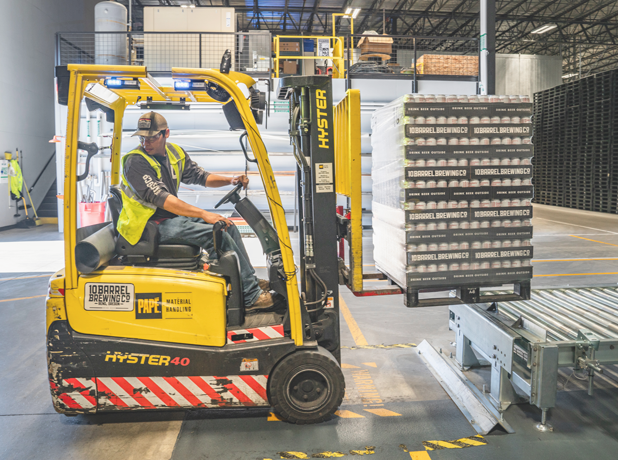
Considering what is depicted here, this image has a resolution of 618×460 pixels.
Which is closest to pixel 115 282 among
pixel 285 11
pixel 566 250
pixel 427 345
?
pixel 427 345

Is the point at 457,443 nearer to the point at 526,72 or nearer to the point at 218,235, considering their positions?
the point at 218,235

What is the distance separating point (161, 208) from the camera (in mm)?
3318

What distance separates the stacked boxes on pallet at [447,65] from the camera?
13.6 meters

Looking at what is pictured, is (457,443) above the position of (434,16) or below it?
below

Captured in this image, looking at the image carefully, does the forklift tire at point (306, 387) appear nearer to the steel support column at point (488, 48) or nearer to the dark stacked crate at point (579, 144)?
the steel support column at point (488, 48)

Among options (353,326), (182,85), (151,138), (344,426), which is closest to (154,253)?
(151,138)

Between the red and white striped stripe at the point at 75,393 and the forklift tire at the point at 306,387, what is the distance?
3.91 feet

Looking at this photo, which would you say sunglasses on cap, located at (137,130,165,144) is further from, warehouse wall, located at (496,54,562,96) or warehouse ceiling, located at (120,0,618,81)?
warehouse wall, located at (496,54,562,96)

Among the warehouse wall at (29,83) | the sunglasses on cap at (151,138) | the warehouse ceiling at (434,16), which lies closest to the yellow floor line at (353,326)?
the sunglasses on cap at (151,138)

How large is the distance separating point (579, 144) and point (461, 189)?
19835 mm

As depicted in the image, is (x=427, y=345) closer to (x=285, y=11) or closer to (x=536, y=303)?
(x=536, y=303)

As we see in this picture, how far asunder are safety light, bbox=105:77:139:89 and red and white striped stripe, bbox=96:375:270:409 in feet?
6.29

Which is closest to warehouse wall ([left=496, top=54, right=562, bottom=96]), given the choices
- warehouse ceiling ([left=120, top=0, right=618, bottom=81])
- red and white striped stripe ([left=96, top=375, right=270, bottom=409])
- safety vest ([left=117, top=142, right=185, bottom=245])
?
warehouse ceiling ([left=120, top=0, right=618, bottom=81])

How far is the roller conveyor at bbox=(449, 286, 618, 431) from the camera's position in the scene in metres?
3.07
